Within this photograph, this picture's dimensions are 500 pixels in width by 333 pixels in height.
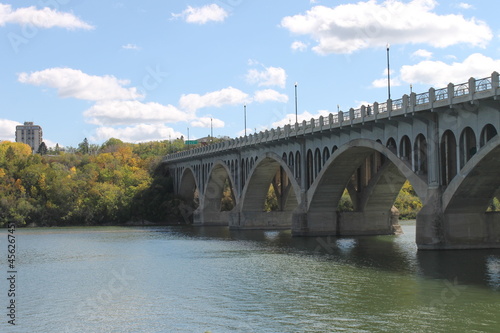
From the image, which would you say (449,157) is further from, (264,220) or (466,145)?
(264,220)

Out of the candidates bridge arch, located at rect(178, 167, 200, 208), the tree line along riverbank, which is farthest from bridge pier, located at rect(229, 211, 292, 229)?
bridge arch, located at rect(178, 167, 200, 208)

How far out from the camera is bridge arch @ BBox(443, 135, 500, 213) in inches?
1606

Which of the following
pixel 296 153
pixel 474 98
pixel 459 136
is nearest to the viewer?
pixel 474 98

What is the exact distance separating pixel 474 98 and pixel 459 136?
3.93m

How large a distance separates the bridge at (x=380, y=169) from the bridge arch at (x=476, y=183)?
0.07 m

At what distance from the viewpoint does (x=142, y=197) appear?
126625mm

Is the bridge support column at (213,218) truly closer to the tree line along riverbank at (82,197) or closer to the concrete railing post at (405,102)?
the tree line along riverbank at (82,197)

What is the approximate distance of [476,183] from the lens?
144 feet

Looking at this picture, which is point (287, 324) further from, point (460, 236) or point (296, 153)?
point (296, 153)

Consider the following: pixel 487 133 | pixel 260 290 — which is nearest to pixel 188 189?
pixel 487 133

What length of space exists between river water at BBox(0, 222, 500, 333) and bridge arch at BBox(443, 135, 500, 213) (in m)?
3.23

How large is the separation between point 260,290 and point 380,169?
114ft

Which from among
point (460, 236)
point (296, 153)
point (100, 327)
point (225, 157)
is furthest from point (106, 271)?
point (225, 157)

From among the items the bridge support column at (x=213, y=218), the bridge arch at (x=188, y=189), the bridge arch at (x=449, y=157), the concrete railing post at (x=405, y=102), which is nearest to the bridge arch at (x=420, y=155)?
the concrete railing post at (x=405, y=102)
